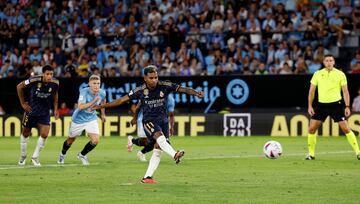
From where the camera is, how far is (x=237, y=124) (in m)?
32.6

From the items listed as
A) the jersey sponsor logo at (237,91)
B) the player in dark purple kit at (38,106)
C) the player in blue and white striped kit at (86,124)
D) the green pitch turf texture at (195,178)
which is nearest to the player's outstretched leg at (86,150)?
the player in blue and white striped kit at (86,124)

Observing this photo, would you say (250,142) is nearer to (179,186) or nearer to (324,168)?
(324,168)

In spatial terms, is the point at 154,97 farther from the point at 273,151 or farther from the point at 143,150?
the point at 273,151

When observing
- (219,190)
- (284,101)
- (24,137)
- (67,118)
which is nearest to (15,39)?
(67,118)

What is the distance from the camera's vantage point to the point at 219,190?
46.0ft

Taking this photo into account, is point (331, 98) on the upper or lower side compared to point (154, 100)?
lower

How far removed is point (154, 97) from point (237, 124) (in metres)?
17.2

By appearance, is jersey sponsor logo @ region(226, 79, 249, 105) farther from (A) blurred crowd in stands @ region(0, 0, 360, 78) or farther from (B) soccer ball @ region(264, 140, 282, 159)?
(B) soccer ball @ region(264, 140, 282, 159)

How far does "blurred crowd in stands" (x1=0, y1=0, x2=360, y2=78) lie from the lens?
33.2m

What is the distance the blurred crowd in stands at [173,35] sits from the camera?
1305 inches

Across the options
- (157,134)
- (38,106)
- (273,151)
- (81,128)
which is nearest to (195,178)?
(157,134)

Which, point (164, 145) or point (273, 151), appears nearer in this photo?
point (164, 145)

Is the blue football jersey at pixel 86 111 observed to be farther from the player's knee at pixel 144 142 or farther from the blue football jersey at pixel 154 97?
the blue football jersey at pixel 154 97

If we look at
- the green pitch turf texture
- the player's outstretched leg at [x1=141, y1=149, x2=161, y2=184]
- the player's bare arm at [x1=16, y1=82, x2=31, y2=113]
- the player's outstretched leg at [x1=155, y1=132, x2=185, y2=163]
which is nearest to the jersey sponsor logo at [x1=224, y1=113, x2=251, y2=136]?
the green pitch turf texture
